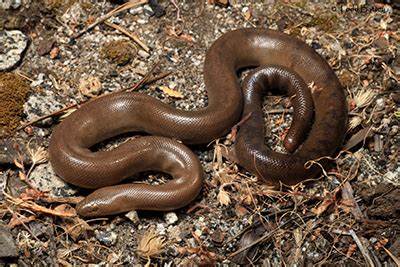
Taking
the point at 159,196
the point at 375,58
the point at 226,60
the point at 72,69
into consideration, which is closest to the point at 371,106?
the point at 375,58

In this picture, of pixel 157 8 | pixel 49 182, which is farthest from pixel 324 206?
pixel 157 8

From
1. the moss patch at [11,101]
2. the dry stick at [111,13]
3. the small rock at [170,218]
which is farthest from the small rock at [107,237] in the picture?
the dry stick at [111,13]

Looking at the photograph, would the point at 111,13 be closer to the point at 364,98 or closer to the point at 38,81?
the point at 38,81

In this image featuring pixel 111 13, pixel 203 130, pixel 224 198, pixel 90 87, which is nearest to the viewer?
pixel 224 198

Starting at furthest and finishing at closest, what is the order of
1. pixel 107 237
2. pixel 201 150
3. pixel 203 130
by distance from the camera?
pixel 201 150 < pixel 203 130 < pixel 107 237

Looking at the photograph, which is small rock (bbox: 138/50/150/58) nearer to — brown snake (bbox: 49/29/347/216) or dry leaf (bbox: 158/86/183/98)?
dry leaf (bbox: 158/86/183/98)

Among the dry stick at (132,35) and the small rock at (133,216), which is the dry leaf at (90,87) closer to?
the dry stick at (132,35)

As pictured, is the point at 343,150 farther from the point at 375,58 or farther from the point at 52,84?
the point at 52,84
